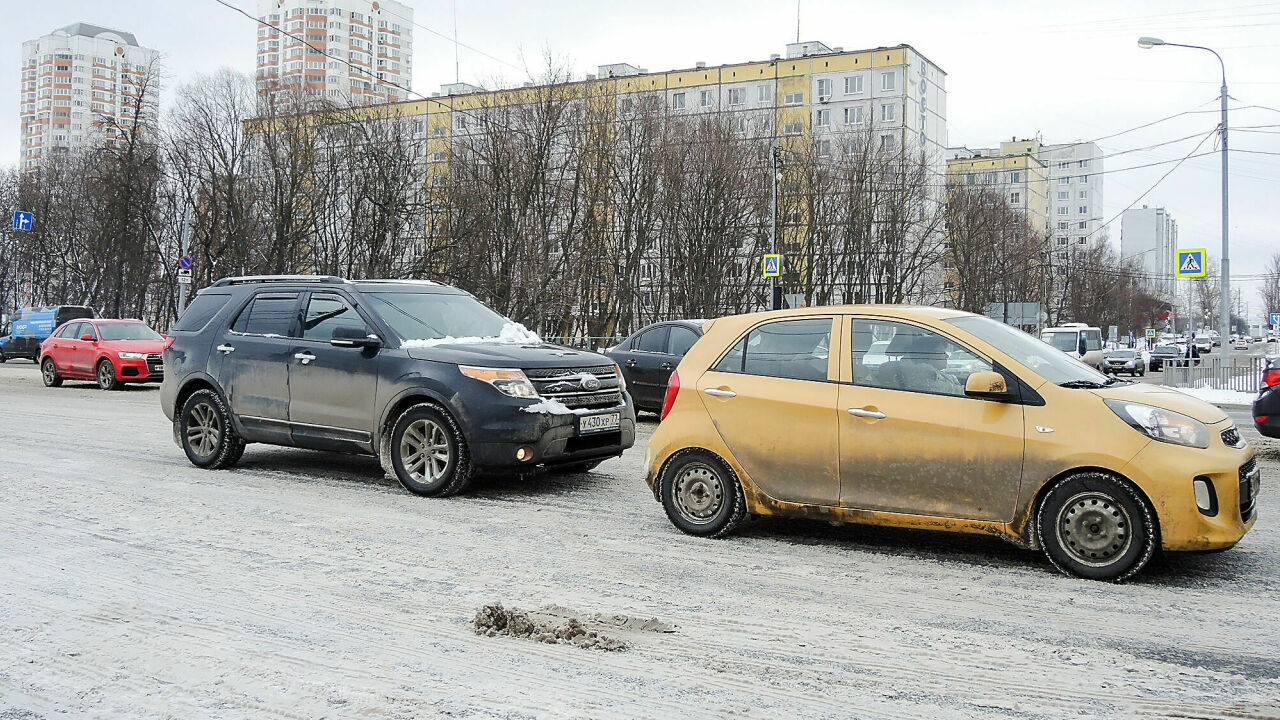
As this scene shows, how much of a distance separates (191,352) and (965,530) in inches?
305

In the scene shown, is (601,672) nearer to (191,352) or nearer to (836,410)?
(836,410)

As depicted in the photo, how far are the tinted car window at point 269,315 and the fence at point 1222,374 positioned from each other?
2147 cm

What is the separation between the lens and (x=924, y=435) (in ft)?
19.1

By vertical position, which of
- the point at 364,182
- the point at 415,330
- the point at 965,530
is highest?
the point at 364,182

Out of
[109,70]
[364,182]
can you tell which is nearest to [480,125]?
[364,182]

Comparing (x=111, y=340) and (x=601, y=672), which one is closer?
(x=601, y=672)

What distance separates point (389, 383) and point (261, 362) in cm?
173

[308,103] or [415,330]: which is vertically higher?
[308,103]

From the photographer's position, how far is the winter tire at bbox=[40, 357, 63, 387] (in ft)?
76.9

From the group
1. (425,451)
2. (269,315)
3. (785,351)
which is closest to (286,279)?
(269,315)

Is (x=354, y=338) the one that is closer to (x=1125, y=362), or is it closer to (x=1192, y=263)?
(x=1192, y=263)

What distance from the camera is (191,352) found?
32.1 ft

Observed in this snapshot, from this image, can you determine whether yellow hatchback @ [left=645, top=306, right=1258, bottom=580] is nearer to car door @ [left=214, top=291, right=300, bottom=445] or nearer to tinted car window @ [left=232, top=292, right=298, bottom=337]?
car door @ [left=214, top=291, right=300, bottom=445]

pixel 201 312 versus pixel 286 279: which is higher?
pixel 286 279
